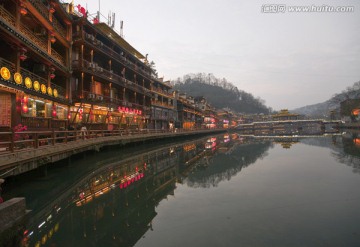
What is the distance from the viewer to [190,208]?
10383mm

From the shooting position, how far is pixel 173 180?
52.4 ft

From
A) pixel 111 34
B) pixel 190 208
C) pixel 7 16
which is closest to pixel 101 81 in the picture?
pixel 111 34

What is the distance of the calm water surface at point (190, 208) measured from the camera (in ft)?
24.4

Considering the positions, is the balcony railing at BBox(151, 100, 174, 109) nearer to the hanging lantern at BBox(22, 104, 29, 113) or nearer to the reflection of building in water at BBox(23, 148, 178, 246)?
the hanging lantern at BBox(22, 104, 29, 113)

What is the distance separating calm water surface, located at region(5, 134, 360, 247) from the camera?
7445 millimetres

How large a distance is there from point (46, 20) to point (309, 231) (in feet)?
84.4

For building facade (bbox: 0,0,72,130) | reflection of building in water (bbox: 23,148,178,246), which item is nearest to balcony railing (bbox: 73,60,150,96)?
building facade (bbox: 0,0,72,130)

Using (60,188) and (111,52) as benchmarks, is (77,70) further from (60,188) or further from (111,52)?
(60,188)

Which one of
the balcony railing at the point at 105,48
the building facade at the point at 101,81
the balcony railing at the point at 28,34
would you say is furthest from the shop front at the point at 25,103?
the balcony railing at the point at 105,48

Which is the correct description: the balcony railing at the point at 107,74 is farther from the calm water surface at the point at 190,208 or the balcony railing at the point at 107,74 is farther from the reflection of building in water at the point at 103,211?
the reflection of building in water at the point at 103,211

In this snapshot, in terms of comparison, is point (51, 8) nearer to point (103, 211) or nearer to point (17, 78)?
point (17, 78)

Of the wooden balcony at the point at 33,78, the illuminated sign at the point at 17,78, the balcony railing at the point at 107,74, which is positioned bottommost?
the illuminated sign at the point at 17,78

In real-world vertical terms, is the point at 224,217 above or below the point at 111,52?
below

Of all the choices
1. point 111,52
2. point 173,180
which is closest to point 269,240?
point 173,180
